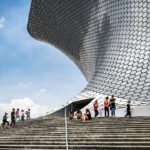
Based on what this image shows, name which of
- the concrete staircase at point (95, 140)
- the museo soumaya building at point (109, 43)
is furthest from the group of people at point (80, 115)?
the museo soumaya building at point (109, 43)

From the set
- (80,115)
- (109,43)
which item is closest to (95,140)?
(80,115)

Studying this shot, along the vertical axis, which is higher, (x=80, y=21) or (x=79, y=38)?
(x=80, y=21)

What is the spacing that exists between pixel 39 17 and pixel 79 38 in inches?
276

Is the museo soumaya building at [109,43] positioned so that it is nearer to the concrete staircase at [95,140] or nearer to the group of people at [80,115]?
the group of people at [80,115]

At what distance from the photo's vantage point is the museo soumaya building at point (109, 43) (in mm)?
14539

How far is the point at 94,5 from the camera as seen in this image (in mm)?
20078

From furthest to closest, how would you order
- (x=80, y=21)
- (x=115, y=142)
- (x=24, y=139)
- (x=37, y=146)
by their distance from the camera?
(x=80, y=21), (x=24, y=139), (x=37, y=146), (x=115, y=142)

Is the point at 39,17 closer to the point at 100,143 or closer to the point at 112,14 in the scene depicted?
the point at 112,14

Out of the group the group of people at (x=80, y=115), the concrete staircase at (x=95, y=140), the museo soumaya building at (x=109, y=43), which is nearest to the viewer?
the concrete staircase at (x=95, y=140)

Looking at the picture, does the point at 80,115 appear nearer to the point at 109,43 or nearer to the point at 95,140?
the point at 95,140

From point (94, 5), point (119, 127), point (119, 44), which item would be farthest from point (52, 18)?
point (119, 127)

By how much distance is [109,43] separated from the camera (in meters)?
18.1

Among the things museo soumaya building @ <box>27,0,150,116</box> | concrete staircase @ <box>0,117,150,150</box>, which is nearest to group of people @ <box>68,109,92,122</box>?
concrete staircase @ <box>0,117,150,150</box>

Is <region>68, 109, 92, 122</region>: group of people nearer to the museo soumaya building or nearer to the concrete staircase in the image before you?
the concrete staircase
